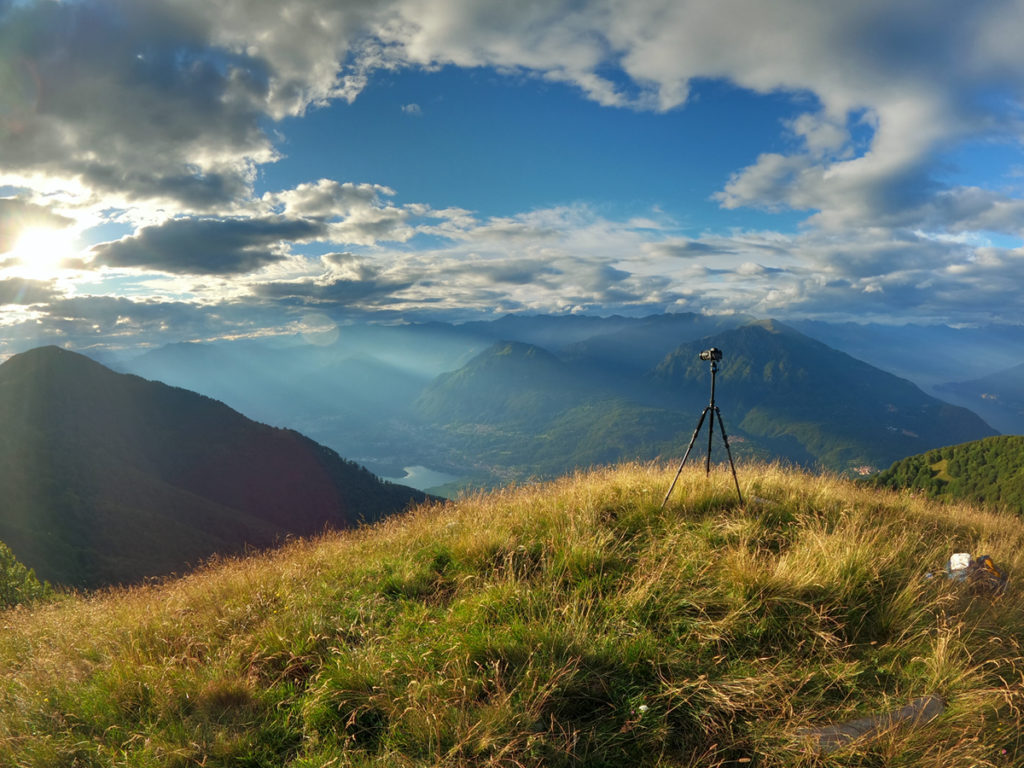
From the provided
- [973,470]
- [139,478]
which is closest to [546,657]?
[973,470]

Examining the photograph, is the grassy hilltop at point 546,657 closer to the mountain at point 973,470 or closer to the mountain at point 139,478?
the mountain at point 139,478

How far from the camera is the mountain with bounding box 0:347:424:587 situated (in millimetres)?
83938

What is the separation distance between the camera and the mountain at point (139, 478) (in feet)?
275

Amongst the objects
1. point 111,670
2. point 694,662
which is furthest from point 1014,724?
point 111,670

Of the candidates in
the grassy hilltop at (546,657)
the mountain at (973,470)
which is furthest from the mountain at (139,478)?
the mountain at (973,470)

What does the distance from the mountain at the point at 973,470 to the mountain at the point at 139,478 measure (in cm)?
10023

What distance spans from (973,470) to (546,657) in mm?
116152

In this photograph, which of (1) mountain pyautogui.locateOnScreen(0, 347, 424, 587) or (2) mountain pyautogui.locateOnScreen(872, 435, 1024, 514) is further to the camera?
(1) mountain pyautogui.locateOnScreen(0, 347, 424, 587)

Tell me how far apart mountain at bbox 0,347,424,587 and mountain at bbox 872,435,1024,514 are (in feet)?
329

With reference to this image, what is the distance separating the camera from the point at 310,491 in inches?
5615

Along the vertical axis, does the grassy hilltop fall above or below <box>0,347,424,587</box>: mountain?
above

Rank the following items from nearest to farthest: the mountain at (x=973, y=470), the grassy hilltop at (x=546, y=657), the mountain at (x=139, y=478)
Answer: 1. the grassy hilltop at (x=546, y=657)
2. the mountain at (x=973, y=470)
3. the mountain at (x=139, y=478)

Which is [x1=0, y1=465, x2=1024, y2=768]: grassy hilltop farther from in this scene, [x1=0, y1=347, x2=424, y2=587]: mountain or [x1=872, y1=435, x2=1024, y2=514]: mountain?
[x1=872, y1=435, x2=1024, y2=514]: mountain

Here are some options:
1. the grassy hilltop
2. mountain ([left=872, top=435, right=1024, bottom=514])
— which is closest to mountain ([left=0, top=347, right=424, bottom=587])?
the grassy hilltop
